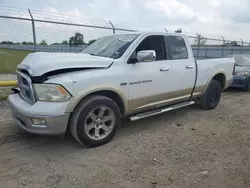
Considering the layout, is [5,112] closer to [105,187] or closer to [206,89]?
[105,187]

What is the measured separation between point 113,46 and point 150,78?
953 mm

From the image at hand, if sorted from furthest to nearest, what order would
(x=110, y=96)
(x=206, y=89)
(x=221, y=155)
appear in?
1. (x=206, y=89)
2. (x=110, y=96)
3. (x=221, y=155)

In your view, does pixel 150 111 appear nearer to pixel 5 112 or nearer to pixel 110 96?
pixel 110 96

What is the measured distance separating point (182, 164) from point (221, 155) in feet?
2.51

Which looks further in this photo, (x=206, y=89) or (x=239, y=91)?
(x=239, y=91)

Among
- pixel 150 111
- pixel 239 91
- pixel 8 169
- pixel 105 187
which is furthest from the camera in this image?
pixel 239 91

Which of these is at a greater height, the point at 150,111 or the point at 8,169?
the point at 150,111

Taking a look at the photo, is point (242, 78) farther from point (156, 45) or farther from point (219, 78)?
point (156, 45)

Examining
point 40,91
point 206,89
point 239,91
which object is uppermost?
point 40,91

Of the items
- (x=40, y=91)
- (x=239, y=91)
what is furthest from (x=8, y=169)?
(x=239, y=91)

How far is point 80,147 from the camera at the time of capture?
3812 millimetres

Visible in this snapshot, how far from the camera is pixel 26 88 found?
359 cm

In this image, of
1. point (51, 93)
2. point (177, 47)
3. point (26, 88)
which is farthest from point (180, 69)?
point (26, 88)

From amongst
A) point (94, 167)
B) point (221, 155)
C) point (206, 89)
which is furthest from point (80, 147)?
point (206, 89)
